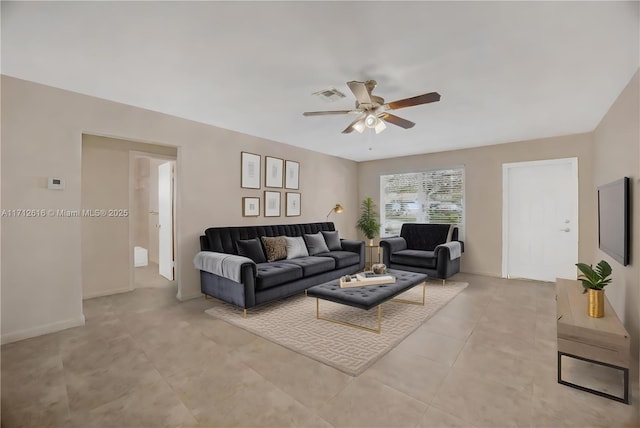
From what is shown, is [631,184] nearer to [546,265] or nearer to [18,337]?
[546,265]

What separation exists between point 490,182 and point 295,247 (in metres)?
3.75

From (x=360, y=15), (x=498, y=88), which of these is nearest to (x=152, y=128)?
(x=360, y=15)

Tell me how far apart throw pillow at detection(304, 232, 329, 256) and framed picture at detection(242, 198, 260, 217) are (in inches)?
36.7

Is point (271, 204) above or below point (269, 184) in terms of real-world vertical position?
below

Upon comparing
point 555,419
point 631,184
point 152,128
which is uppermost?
point 152,128

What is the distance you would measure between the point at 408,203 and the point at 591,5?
4.80 meters

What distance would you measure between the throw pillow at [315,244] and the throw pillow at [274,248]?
21.5 inches

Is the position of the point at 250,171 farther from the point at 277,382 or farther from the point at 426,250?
the point at 426,250

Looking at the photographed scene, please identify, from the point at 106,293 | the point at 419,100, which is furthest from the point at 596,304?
the point at 106,293

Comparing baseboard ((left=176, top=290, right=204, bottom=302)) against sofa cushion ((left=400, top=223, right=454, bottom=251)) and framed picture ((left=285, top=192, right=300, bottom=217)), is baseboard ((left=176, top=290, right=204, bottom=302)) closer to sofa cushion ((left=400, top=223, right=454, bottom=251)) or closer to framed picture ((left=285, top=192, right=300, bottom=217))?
framed picture ((left=285, top=192, right=300, bottom=217))

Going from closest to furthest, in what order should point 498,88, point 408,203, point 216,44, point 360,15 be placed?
point 360,15 → point 216,44 → point 498,88 → point 408,203

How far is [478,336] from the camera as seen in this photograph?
2.83 metres

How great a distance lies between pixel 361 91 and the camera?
101 inches

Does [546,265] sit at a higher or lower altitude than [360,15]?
lower
